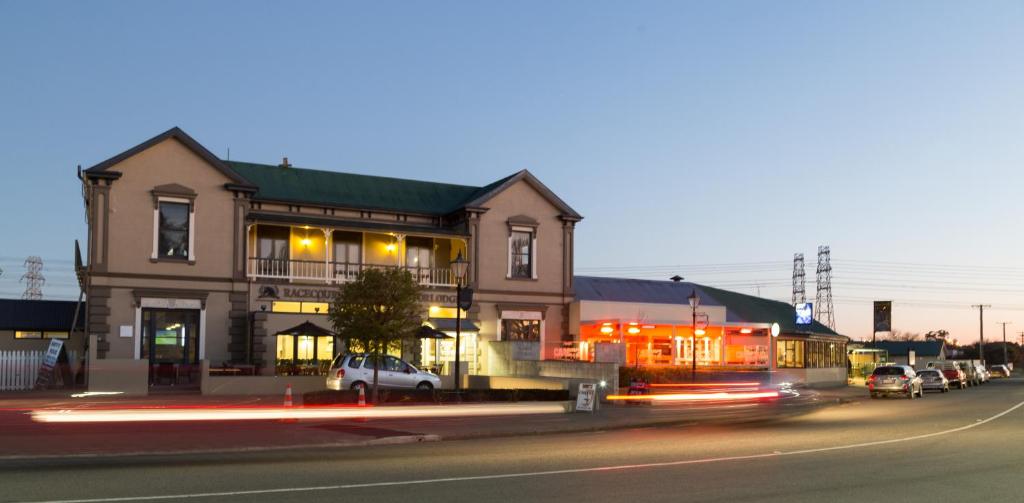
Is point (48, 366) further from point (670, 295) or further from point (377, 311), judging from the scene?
point (670, 295)

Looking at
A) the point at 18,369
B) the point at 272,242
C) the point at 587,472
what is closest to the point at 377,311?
the point at 272,242

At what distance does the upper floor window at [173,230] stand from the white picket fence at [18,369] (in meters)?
5.65

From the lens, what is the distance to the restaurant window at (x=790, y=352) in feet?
178

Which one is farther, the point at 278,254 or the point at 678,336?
the point at 678,336

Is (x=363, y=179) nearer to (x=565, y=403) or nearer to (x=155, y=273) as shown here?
(x=155, y=273)

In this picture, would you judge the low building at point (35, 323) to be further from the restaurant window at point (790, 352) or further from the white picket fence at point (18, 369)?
the restaurant window at point (790, 352)

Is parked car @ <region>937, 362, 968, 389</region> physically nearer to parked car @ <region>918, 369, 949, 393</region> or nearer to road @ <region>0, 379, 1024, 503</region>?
parked car @ <region>918, 369, 949, 393</region>

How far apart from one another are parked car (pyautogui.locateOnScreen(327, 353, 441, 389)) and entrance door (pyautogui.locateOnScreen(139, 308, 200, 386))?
677 centimetres

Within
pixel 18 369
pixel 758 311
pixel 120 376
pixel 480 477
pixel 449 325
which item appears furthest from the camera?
pixel 758 311

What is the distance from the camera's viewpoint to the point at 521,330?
43.7m

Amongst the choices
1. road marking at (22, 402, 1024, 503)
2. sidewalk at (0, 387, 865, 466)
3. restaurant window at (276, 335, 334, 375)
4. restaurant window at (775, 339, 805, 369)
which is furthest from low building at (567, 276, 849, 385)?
road marking at (22, 402, 1024, 503)

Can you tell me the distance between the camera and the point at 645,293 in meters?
54.0

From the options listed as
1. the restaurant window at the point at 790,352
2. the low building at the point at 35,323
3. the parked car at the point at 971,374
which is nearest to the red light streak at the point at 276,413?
Result: the low building at the point at 35,323

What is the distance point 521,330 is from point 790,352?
62.7 feet
